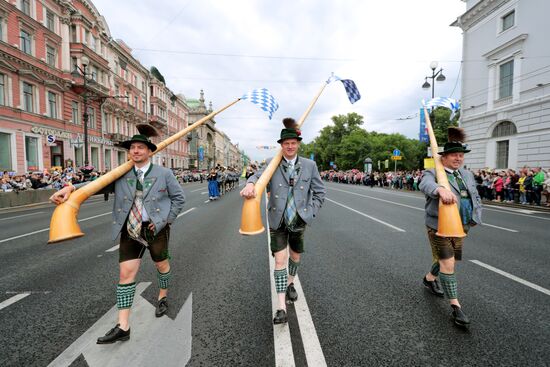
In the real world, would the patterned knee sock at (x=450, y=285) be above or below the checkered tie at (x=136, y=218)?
below

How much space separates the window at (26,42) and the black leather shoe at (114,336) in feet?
92.1

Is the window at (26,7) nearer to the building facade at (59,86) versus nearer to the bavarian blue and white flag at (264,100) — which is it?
the building facade at (59,86)

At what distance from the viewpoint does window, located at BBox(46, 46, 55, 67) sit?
24906 mm

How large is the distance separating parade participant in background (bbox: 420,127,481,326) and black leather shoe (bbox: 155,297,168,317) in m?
3.00

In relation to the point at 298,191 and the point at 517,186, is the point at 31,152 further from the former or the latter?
the point at 517,186

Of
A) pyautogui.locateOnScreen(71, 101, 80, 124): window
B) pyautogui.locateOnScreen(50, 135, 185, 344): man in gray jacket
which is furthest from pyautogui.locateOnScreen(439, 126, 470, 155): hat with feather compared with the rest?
pyautogui.locateOnScreen(71, 101, 80, 124): window

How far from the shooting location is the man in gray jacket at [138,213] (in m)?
2.83

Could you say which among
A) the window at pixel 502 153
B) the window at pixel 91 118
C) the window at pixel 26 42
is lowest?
the window at pixel 502 153

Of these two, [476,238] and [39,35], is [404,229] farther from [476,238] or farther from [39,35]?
[39,35]

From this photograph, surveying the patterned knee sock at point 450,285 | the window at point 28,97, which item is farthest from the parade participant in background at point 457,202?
the window at point 28,97

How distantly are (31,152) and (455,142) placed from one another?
93.9ft

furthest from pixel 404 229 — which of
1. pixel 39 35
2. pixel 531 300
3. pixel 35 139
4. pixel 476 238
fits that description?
pixel 39 35

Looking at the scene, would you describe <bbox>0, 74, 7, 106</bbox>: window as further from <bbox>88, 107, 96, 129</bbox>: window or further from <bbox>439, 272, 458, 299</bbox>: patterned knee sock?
<bbox>439, 272, 458, 299</bbox>: patterned knee sock

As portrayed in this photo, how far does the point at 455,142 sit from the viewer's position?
3.40 meters
